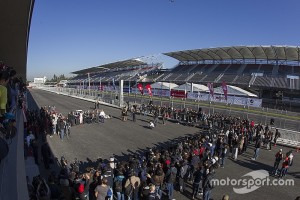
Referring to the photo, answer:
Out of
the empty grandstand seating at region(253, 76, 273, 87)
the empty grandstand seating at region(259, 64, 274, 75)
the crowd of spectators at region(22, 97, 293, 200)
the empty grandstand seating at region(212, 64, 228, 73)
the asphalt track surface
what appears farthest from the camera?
the empty grandstand seating at region(212, 64, 228, 73)

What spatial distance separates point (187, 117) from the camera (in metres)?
25.5

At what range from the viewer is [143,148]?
54.7 ft

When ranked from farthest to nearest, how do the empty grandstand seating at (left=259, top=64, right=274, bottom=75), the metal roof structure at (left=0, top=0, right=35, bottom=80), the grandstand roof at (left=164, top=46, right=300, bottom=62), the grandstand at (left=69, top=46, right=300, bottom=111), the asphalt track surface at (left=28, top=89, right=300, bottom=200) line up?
the empty grandstand seating at (left=259, top=64, right=274, bottom=75) < the grandstand roof at (left=164, top=46, right=300, bottom=62) < the grandstand at (left=69, top=46, right=300, bottom=111) < the asphalt track surface at (left=28, top=89, right=300, bottom=200) < the metal roof structure at (left=0, top=0, right=35, bottom=80)

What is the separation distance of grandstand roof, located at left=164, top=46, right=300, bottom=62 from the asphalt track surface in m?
32.8

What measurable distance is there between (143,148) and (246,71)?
4519 centimetres

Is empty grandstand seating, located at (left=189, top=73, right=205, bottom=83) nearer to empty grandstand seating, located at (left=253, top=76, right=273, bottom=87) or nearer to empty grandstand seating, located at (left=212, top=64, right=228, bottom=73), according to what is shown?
empty grandstand seating, located at (left=212, top=64, right=228, bottom=73)

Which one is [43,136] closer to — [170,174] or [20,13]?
[20,13]

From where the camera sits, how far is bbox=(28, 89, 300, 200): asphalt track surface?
1064 centimetres

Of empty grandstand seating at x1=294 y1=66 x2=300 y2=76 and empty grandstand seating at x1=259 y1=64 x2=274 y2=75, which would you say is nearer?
empty grandstand seating at x1=294 y1=66 x2=300 y2=76

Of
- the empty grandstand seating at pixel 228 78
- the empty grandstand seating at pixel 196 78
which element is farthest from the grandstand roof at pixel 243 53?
the empty grandstand seating at pixel 196 78

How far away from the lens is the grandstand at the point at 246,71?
45.7 m

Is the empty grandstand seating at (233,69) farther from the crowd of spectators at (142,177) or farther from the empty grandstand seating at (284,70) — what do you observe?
→ the crowd of spectators at (142,177)

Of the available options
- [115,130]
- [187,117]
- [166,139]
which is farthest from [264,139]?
[115,130]

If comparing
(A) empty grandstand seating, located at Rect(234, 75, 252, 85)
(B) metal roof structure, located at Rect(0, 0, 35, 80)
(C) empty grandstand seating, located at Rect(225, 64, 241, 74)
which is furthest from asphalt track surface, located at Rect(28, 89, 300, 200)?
(C) empty grandstand seating, located at Rect(225, 64, 241, 74)
